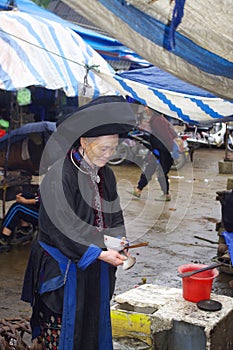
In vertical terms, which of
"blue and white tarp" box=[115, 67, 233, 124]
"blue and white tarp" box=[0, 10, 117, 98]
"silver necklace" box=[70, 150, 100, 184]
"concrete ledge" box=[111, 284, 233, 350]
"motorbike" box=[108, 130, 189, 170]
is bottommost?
"concrete ledge" box=[111, 284, 233, 350]

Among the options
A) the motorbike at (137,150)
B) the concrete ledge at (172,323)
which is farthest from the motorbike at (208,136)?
the concrete ledge at (172,323)

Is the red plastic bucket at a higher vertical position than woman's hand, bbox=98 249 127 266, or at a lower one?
lower

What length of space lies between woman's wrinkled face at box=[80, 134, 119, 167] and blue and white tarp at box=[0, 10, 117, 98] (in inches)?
145

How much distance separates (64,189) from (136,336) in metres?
1.37

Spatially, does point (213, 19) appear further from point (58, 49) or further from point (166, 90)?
point (58, 49)

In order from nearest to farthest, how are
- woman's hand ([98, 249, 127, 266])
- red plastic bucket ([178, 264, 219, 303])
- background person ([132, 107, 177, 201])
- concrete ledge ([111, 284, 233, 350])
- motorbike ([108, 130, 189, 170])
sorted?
woman's hand ([98, 249, 127, 266]), concrete ledge ([111, 284, 233, 350]), red plastic bucket ([178, 264, 219, 303]), background person ([132, 107, 177, 201]), motorbike ([108, 130, 189, 170])

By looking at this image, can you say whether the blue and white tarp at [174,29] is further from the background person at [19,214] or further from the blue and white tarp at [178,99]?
the background person at [19,214]

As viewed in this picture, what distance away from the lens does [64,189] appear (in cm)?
272

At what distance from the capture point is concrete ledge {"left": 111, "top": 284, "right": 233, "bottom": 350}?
324 centimetres

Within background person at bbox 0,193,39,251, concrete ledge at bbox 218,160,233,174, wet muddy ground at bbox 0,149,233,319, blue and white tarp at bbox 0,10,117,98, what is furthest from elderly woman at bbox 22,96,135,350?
concrete ledge at bbox 218,160,233,174

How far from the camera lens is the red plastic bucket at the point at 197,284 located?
3.45 meters

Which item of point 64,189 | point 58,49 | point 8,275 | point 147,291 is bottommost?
point 8,275

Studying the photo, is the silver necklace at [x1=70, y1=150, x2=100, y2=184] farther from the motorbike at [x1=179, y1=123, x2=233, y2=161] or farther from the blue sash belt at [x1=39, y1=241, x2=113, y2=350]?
the motorbike at [x1=179, y1=123, x2=233, y2=161]

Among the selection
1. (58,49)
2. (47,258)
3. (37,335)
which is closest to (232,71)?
(47,258)
